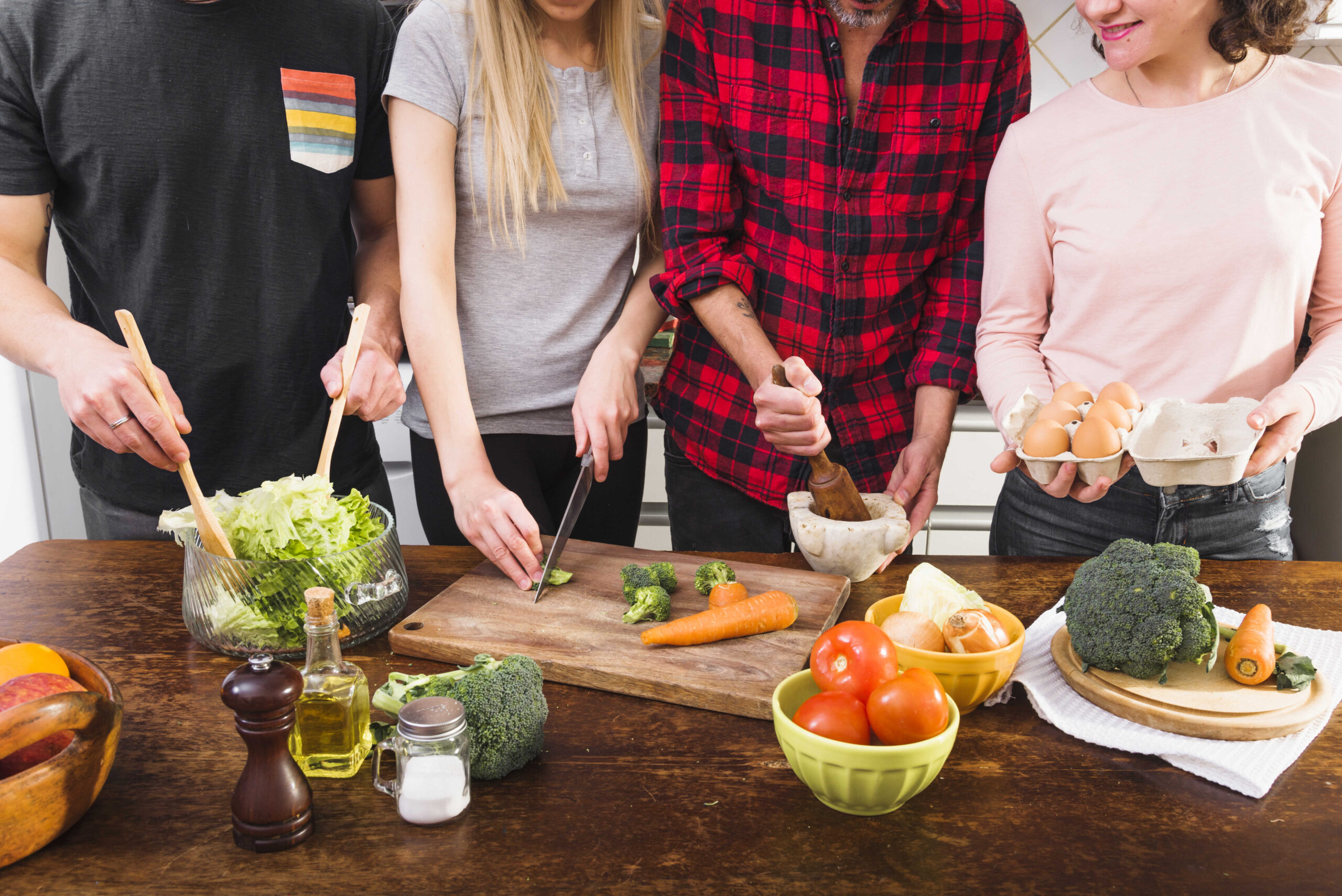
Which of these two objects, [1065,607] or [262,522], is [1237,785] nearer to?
[1065,607]

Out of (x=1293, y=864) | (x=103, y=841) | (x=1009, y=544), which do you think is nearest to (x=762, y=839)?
(x=1293, y=864)

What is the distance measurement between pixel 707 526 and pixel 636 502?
0.47ft

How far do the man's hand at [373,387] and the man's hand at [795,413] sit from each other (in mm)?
535

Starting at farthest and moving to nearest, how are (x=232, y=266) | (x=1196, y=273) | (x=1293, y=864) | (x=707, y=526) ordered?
(x=707, y=526)
(x=232, y=266)
(x=1196, y=273)
(x=1293, y=864)

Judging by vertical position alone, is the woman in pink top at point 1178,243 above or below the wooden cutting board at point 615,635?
above

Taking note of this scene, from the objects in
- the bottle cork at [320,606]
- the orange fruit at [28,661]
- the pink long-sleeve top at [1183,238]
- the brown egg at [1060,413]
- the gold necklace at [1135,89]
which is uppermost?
the gold necklace at [1135,89]

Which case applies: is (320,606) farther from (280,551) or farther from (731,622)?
(731,622)

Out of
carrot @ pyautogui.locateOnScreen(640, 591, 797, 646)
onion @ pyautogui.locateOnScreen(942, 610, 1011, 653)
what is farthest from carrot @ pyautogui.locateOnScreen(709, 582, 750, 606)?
onion @ pyautogui.locateOnScreen(942, 610, 1011, 653)

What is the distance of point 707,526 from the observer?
1.83 meters

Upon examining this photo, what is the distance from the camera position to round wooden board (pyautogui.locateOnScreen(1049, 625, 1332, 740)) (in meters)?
0.97

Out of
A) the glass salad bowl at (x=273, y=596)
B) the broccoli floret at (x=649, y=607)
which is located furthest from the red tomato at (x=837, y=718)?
the glass salad bowl at (x=273, y=596)

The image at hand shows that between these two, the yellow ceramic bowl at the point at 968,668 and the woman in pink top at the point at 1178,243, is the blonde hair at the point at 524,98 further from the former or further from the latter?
the yellow ceramic bowl at the point at 968,668

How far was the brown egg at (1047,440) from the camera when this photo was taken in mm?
1281

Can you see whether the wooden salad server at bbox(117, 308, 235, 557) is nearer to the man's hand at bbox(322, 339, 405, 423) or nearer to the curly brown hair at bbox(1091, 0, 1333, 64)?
the man's hand at bbox(322, 339, 405, 423)
